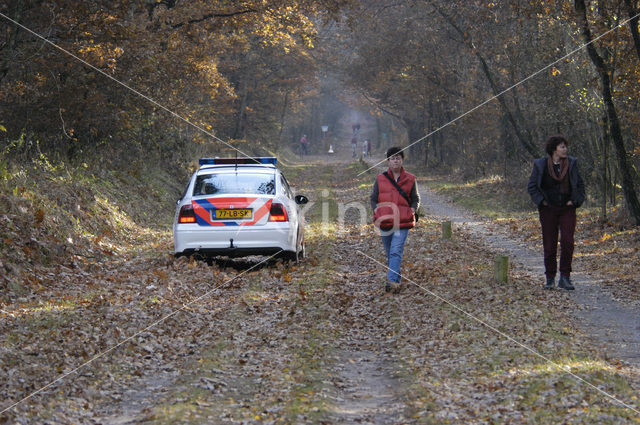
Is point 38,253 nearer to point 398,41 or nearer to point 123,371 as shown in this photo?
point 123,371

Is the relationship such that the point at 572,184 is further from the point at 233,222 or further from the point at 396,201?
the point at 233,222

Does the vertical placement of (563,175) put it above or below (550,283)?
above

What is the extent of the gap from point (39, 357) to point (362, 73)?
1645 inches

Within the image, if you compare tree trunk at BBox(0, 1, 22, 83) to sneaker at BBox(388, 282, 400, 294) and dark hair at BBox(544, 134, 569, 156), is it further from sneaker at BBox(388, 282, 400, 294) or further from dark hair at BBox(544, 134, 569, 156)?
dark hair at BBox(544, 134, 569, 156)

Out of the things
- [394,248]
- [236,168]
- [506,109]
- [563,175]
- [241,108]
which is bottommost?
[394,248]

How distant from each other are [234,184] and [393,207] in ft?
10.4

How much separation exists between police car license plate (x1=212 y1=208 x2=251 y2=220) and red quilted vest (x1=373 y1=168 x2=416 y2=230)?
7.72 feet

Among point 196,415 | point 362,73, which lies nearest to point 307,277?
point 196,415

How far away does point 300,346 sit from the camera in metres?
8.29

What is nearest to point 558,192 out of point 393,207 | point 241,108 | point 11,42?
point 393,207

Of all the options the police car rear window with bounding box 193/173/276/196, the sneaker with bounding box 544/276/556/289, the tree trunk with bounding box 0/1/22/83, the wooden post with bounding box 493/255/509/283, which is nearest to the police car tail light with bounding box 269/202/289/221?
the police car rear window with bounding box 193/173/276/196

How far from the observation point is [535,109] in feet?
78.4

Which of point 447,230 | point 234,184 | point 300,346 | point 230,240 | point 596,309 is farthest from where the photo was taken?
point 447,230

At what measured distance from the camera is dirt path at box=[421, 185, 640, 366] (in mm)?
8148
